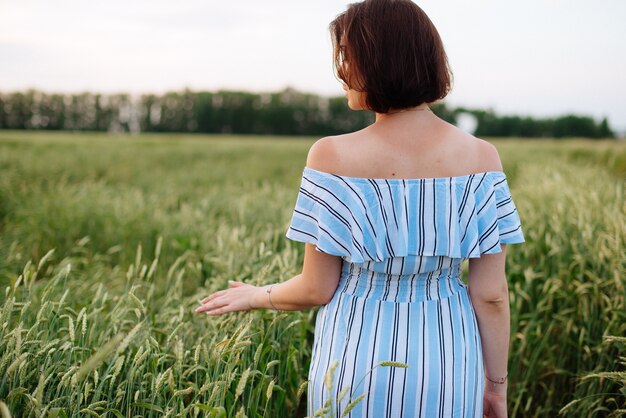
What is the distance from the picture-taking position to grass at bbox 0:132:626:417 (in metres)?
1.78

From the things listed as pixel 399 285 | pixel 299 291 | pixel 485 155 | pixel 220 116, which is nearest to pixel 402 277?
pixel 399 285

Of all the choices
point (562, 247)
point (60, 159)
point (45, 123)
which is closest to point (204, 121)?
point (45, 123)

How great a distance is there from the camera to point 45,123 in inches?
2571

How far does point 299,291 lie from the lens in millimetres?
1611

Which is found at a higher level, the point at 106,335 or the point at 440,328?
the point at 440,328

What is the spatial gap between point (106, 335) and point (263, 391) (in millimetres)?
735

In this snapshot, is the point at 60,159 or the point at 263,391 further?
the point at 60,159

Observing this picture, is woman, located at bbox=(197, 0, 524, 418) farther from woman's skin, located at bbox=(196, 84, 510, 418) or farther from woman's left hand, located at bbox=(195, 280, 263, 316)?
woman's left hand, located at bbox=(195, 280, 263, 316)

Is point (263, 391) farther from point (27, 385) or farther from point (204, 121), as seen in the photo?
point (204, 121)

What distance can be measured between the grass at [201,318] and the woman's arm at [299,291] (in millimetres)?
99

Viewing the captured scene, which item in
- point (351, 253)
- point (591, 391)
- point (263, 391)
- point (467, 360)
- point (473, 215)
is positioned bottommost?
point (591, 391)

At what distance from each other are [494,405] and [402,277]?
666 mm

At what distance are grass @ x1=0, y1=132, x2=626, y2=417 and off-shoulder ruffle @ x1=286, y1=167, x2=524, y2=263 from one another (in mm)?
437

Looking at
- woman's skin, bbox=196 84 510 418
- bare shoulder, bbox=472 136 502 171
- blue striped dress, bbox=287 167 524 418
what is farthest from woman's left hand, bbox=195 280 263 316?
bare shoulder, bbox=472 136 502 171
